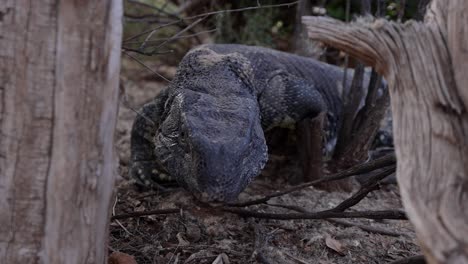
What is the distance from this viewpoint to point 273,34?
24.1 ft

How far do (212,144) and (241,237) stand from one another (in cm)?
95

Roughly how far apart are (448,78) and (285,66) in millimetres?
3001

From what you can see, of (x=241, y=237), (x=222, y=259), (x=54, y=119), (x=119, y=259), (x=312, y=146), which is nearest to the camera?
(x=54, y=119)

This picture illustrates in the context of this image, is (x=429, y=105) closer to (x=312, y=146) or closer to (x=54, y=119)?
(x=54, y=119)

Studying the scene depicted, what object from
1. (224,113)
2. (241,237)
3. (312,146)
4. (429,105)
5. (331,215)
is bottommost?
(241,237)

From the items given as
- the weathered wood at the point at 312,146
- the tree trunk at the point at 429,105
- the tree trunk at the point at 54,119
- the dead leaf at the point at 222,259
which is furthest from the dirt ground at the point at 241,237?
the tree trunk at the point at 429,105

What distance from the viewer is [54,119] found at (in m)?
1.98

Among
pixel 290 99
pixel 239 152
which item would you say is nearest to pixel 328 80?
pixel 290 99

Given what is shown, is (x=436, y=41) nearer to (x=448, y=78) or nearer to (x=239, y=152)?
(x=448, y=78)

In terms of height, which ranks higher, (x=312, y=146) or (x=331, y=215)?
(x=312, y=146)

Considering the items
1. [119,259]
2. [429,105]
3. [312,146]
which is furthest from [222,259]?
[312,146]

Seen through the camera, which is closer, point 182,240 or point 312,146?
point 182,240

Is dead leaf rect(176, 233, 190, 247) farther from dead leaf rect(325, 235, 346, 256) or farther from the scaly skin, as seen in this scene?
dead leaf rect(325, 235, 346, 256)

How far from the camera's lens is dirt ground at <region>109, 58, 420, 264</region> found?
3.21 m
